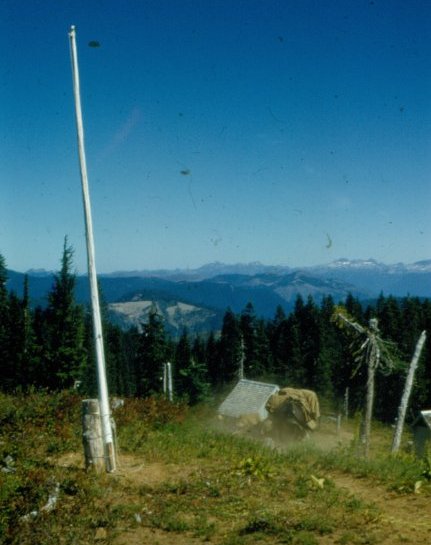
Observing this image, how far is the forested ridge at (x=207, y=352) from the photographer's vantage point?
43.4 meters

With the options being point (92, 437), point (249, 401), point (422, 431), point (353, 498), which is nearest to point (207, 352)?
point (249, 401)

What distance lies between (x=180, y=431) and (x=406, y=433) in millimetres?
49363

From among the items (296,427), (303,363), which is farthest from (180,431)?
(303,363)

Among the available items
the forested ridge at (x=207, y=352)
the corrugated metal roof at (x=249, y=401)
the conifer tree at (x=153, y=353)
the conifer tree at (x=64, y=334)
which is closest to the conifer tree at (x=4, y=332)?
the forested ridge at (x=207, y=352)

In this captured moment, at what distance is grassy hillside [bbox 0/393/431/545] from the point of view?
7.21 meters

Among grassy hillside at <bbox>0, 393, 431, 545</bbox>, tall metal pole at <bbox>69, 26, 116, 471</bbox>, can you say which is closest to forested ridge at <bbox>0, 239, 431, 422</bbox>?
grassy hillside at <bbox>0, 393, 431, 545</bbox>

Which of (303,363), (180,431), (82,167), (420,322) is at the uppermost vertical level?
(82,167)

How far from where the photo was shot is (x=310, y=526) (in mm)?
7340

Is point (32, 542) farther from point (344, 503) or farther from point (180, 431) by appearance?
point (180, 431)

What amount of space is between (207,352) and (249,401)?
41.3 metres

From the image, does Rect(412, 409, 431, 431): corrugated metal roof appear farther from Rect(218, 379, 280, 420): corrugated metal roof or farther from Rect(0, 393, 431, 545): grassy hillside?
Rect(0, 393, 431, 545): grassy hillside

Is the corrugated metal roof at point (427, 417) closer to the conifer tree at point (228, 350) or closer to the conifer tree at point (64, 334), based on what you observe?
the conifer tree at point (64, 334)

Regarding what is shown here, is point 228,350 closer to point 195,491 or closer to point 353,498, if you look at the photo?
point 195,491

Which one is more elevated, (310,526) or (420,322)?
(310,526)
